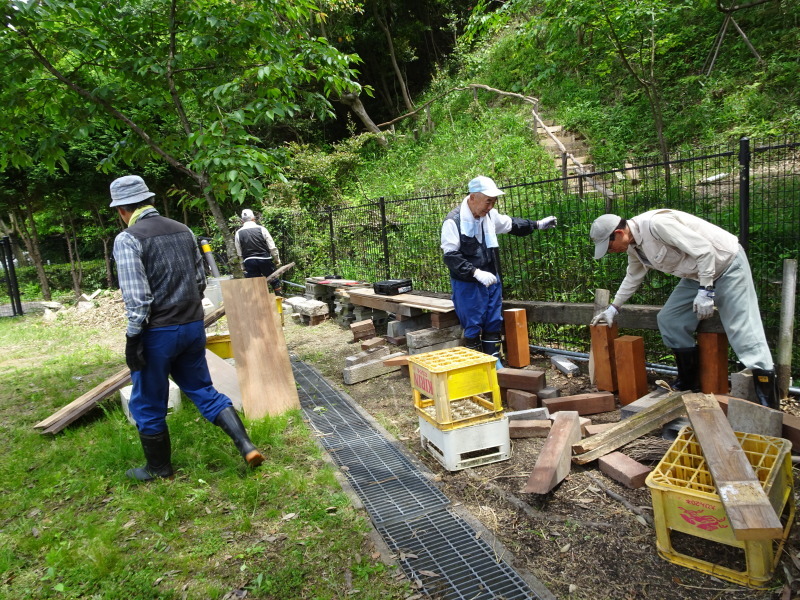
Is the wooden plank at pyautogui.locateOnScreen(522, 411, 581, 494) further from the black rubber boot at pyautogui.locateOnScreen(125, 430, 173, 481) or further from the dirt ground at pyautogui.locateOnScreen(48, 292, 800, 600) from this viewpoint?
the black rubber boot at pyautogui.locateOnScreen(125, 430, 173, 481)

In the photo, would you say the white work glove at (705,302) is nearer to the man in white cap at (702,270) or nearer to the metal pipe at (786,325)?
the man in white cap at (702,270)

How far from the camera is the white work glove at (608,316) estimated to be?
180 inches

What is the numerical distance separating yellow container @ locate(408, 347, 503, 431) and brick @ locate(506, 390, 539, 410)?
515 millimetres

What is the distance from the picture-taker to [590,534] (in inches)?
112

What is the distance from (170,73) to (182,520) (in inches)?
158

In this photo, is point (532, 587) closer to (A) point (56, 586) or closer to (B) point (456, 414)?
(B) point (456, 414)

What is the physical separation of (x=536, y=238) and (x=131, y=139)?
466cm

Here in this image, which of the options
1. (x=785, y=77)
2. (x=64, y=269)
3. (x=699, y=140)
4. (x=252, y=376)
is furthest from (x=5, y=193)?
(x=785, y=77)

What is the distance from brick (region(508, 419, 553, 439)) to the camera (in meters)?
4.04

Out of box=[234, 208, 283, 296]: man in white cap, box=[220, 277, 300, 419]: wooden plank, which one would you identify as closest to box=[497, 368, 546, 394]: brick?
box=[220, 277, 300, 419]: wooden plank

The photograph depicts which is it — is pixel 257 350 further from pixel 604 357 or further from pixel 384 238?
pixel 384 238

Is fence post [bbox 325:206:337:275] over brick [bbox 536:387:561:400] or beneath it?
over

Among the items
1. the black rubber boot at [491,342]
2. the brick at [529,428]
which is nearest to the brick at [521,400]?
the brick at [529,428]

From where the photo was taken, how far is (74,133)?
5.18 m
